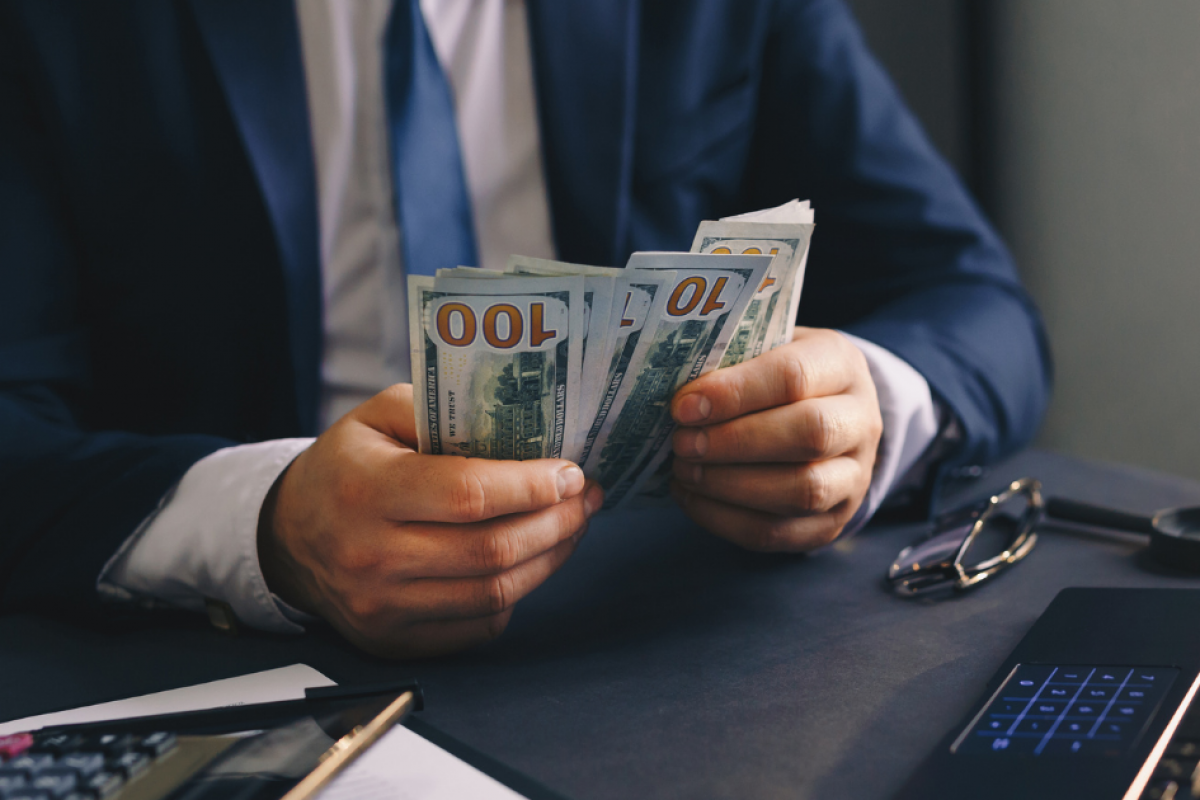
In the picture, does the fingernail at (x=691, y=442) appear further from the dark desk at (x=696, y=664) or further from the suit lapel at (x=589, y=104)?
the suit lapel at (x=589, y=104)

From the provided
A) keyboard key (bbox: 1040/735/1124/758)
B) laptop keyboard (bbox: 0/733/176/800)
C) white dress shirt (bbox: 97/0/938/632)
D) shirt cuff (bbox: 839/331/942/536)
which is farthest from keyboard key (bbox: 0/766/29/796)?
white dress shirt (bbox: 97/0/938/632)

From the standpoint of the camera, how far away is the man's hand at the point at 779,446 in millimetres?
683

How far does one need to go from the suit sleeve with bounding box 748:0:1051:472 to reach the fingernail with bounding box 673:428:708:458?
0.52 metres

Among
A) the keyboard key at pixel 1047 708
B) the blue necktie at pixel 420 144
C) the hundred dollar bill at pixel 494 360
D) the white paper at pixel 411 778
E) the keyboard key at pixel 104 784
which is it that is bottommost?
the white paper at pixel 411 778

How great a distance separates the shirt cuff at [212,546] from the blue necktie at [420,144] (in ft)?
1.38

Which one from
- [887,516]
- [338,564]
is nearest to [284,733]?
[338,564]

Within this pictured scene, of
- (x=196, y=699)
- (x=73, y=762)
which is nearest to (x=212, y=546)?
(x=196, y=699)

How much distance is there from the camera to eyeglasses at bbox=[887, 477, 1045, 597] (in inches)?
27.8

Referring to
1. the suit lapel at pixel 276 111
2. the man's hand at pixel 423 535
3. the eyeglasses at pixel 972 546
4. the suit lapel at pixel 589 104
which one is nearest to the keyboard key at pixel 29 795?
the man's hand at pixel 423 535

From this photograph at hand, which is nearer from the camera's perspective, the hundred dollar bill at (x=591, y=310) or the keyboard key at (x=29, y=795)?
the keyboard key at (x=29, y=795)

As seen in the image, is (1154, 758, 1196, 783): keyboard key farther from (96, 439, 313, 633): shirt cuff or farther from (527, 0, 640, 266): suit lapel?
(527, 0, 640, 266): suit lapel

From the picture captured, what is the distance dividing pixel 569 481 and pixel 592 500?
0.07 meters

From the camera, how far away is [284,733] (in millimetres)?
473

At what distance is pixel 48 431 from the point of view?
846 millimetres
